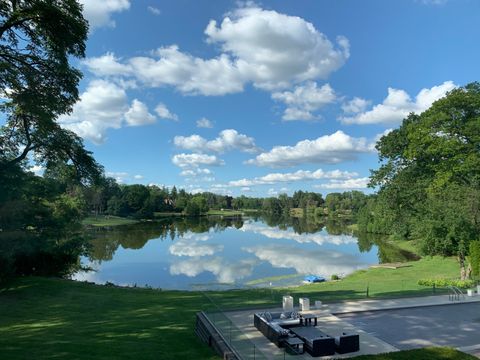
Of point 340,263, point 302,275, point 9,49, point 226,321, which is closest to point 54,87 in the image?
point 9,49

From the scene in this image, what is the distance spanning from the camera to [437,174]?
98.4ft

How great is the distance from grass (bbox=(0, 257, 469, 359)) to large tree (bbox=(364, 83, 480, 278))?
541 cm

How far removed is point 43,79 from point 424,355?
14.0 meters

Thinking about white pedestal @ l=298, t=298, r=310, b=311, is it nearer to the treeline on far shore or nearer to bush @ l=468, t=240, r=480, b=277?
bush @ l=468, t=240, r=480, b=277

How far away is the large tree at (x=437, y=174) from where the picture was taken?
2423 cm

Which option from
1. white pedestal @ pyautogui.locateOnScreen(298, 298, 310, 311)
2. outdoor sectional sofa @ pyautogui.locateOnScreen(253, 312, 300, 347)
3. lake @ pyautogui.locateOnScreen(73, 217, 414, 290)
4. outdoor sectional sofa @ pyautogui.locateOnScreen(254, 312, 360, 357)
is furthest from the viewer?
lake @ pyautogui.locateOnScreen(73, 217, 414, 290)

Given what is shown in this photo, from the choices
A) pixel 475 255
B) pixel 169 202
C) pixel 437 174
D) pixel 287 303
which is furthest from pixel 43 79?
pixel 169 202

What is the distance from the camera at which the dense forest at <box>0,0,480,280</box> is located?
11844mm

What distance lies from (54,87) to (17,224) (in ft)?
36.2

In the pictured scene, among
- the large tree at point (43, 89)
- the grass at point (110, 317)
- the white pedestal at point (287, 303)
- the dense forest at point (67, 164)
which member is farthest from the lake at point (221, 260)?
the large tree at point (43, 89)

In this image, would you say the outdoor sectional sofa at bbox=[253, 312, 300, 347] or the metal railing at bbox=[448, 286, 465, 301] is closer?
the outdoor sectional sofa at bbox=[253, 312, 300, 347]

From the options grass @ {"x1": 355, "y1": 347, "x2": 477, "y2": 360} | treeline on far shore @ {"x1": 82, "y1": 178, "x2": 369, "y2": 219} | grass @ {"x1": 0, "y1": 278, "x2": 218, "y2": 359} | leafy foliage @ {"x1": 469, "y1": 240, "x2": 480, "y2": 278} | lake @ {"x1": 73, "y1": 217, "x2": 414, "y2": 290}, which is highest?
treeline on far shore @ {"x1": 82, "y1": 178, "x2": 369, "y2": 219}

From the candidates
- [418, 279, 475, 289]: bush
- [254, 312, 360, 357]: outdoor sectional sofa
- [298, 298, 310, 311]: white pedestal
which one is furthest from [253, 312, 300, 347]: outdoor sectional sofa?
[418, 279, 475, 289]: bush

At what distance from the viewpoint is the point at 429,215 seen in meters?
25.6
